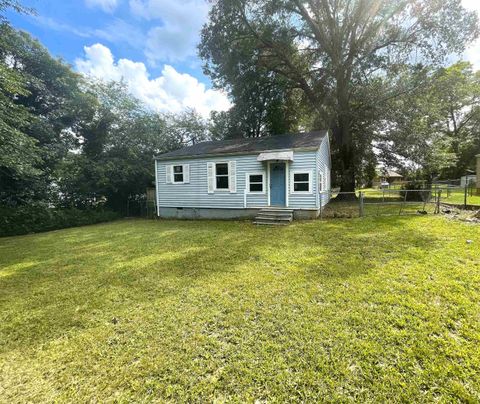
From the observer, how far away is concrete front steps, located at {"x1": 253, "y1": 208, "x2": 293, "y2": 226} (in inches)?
351

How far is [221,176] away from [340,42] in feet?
36.4

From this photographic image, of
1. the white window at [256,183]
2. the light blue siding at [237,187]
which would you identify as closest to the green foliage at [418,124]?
the light blue siding at [237,187]

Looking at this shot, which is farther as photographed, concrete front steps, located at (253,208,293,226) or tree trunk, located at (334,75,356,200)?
tree trunk, located at (334,75,356,200)

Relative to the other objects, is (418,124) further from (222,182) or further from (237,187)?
(222,182)

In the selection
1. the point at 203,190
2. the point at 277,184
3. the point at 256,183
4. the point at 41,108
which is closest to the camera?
the point at 277,184

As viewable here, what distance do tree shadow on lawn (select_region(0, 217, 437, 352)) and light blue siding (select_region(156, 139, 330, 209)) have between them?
2.00 meters

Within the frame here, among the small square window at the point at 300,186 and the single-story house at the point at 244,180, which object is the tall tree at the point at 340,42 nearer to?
the single-story house at the point at 244,180

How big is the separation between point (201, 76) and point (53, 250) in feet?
48.4

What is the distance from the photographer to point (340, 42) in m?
13.7

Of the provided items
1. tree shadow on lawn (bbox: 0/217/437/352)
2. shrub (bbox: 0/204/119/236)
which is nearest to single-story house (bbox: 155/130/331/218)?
tree shadow on lawn (bbox: 0/217/437/352)

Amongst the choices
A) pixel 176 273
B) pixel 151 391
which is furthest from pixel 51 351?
pixel 176 273

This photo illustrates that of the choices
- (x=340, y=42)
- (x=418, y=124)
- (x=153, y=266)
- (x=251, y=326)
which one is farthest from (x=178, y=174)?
(x=418, y=124)

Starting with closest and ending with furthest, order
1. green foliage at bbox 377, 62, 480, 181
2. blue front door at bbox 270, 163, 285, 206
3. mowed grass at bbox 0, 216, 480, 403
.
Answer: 1. mowed grass at bbox 0, 216, 480, 403
2. blue front door at bbox 270, 163, 285, 206
3. green foliage at bbox 377, 62, 480, 181

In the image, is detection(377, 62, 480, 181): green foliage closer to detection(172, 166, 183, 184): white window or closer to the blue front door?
the blue front door
